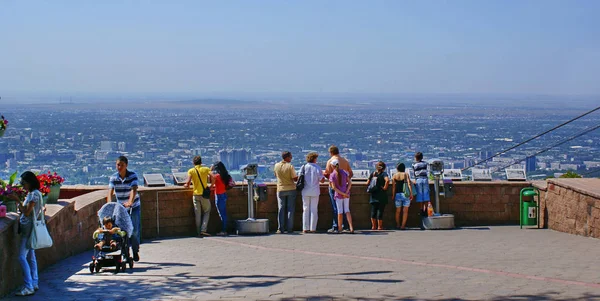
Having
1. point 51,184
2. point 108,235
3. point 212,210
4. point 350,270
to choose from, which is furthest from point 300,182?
point 108,235

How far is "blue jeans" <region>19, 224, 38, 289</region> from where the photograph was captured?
35.7ft

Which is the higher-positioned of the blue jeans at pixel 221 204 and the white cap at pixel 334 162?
the white cap at pixel 334 162

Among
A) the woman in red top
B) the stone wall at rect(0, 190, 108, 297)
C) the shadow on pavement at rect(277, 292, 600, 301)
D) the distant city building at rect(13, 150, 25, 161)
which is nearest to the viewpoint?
the shadow on pavement at rect(277, 292, 600, 301)

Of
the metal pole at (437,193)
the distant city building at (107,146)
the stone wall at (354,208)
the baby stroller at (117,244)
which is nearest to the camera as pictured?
the baby stroller at (117,244)

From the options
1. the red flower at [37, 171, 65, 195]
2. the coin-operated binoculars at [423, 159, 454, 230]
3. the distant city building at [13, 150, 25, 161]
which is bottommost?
the distant city building at [13, 150, 25, 161]

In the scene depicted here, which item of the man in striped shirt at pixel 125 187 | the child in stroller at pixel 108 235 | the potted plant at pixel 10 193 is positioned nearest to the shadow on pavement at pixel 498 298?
the child in stroller at pixel 108 235

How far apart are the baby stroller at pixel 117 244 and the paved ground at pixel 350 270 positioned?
151 millimetres

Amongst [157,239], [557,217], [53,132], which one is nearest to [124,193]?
[157,239]

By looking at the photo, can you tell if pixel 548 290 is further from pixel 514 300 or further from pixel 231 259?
pixel 231 259

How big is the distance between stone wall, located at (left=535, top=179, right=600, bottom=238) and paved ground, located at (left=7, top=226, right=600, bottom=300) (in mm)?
417

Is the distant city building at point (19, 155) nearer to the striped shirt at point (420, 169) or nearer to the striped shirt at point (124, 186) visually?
the striped shirt at point (420, 169)

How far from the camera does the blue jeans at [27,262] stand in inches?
428

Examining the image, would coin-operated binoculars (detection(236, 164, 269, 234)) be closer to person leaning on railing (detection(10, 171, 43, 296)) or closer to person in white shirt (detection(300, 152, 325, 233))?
person in white shirt (detection(300, 152, 325, 233))

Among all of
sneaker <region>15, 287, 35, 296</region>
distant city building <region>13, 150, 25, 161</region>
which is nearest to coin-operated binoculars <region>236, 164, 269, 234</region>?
sneaker <region>15, 287, 35, 296</region>
